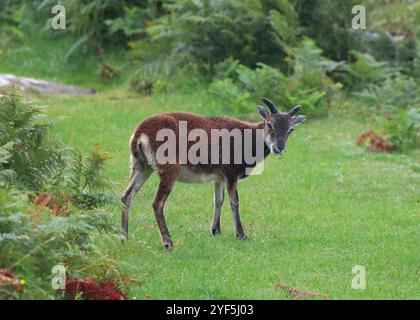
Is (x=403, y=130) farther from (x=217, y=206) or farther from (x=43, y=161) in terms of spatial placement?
(x=43, y=161)

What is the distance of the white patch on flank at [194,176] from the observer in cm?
1109

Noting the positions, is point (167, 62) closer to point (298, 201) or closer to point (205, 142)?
point (298, 201)

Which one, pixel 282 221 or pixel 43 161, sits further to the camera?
pixel 282 221

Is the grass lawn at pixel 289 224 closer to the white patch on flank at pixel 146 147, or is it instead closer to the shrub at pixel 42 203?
the shrub at pixel 42 203

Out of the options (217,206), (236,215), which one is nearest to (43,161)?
Result: (217,206)

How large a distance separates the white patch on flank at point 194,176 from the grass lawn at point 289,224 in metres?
0.72

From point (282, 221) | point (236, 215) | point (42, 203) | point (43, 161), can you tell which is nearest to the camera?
point (42, 203)

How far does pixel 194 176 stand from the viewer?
11242mm

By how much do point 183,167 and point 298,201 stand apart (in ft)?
9.63

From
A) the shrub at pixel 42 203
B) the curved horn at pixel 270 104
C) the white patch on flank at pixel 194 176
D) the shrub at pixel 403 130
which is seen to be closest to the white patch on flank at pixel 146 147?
the white patch on flank at pixel 194 176

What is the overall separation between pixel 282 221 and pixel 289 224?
0.55 feet

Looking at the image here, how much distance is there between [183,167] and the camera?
11008 millimetres

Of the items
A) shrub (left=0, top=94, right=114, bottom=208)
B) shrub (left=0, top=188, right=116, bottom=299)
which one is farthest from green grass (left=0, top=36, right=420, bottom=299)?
shrub (left=0, top=94, right=114, bottom=208)
